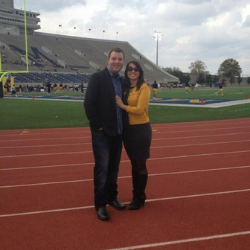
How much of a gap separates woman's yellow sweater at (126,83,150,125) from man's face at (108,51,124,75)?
30 cm

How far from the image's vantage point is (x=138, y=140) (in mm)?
4109

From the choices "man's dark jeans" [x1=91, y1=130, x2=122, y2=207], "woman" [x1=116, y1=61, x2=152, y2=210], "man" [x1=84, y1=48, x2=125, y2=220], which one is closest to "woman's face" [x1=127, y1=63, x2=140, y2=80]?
"woman" [x1=116, y1=61, x2=152, y2=210]

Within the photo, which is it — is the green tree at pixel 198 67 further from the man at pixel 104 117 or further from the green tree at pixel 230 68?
the man at pixel 104 117

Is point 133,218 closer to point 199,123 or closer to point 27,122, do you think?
point 199,123

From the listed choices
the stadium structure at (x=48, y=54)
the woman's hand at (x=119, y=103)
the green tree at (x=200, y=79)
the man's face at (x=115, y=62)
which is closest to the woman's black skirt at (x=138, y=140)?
the woman's hand at (x=119, y=103)

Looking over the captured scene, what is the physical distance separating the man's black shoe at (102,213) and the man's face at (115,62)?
155 centimetres

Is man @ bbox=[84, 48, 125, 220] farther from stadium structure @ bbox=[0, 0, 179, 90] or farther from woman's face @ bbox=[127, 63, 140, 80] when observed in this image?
stadium structure @ bbox=[0, 0, 179, 90]

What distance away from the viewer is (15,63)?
58.6 meters

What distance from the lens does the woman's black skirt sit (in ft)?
13.4

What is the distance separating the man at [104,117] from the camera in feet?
12.9

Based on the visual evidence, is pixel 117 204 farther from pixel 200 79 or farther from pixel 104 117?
pixel 200 79

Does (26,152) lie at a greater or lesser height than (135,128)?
lesser

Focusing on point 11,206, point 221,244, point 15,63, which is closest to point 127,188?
point 11,206

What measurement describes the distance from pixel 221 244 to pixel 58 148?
5.98 m
